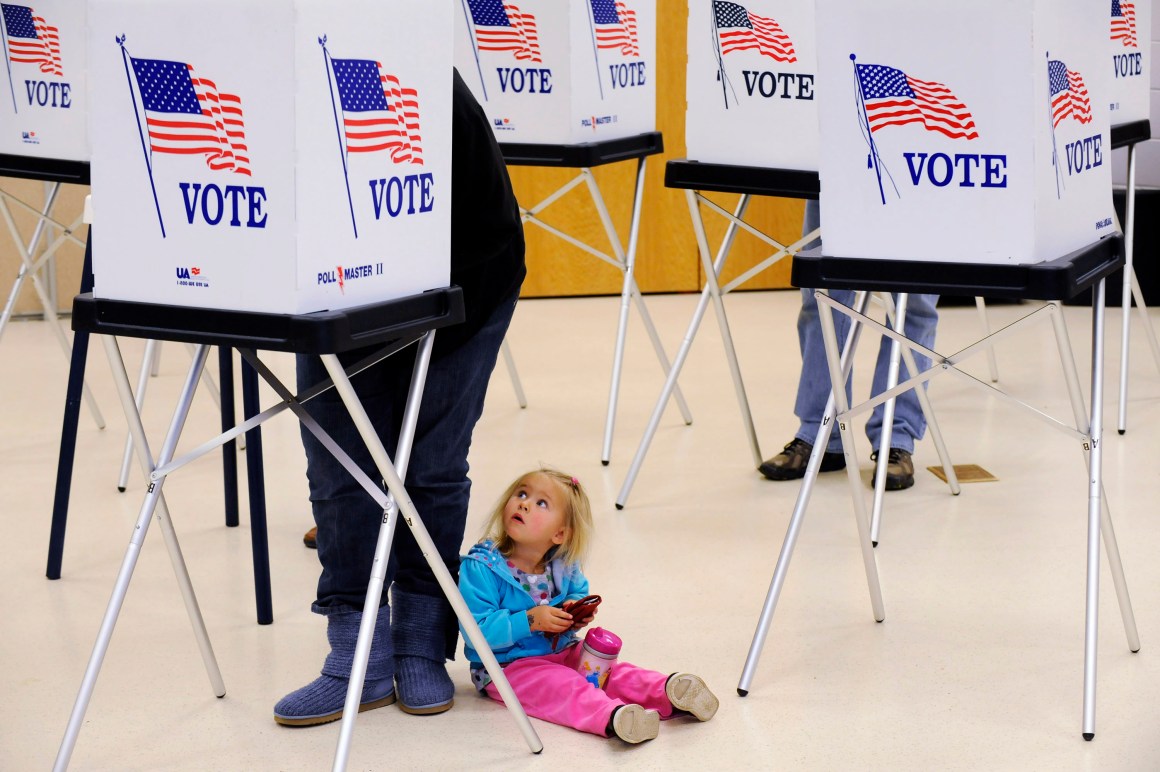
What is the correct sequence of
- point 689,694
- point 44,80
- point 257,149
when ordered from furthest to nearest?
point 44,80
point 689,694
point 257,149

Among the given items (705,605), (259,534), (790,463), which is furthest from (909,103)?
(790,463)

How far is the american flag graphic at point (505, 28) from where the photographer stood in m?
3.51

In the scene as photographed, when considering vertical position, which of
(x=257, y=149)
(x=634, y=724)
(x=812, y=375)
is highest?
(x=257, y=149)

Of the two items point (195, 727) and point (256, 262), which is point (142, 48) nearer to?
point (256, 262)

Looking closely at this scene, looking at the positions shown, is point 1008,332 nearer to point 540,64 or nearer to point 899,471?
point 899,471

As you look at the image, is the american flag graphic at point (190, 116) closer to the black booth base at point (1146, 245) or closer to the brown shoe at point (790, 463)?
the brown shoe at point (790, 463)

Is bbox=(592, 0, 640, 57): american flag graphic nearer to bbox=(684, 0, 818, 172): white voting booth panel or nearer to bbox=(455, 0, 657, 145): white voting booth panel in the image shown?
bbox=(455, 0, 657, 145): white voting booth panel

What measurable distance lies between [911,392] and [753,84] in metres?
0.88

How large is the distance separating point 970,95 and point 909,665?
0.95 metres

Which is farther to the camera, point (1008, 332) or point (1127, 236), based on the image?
point (1127, 236)

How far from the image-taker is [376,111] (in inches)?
71.2

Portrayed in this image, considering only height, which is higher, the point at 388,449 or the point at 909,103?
the point at 909,103

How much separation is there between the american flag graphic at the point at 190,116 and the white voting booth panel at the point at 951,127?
869 mm

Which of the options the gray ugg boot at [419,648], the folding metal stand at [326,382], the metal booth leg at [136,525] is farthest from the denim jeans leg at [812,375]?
the metal booth leg at [136,525]
